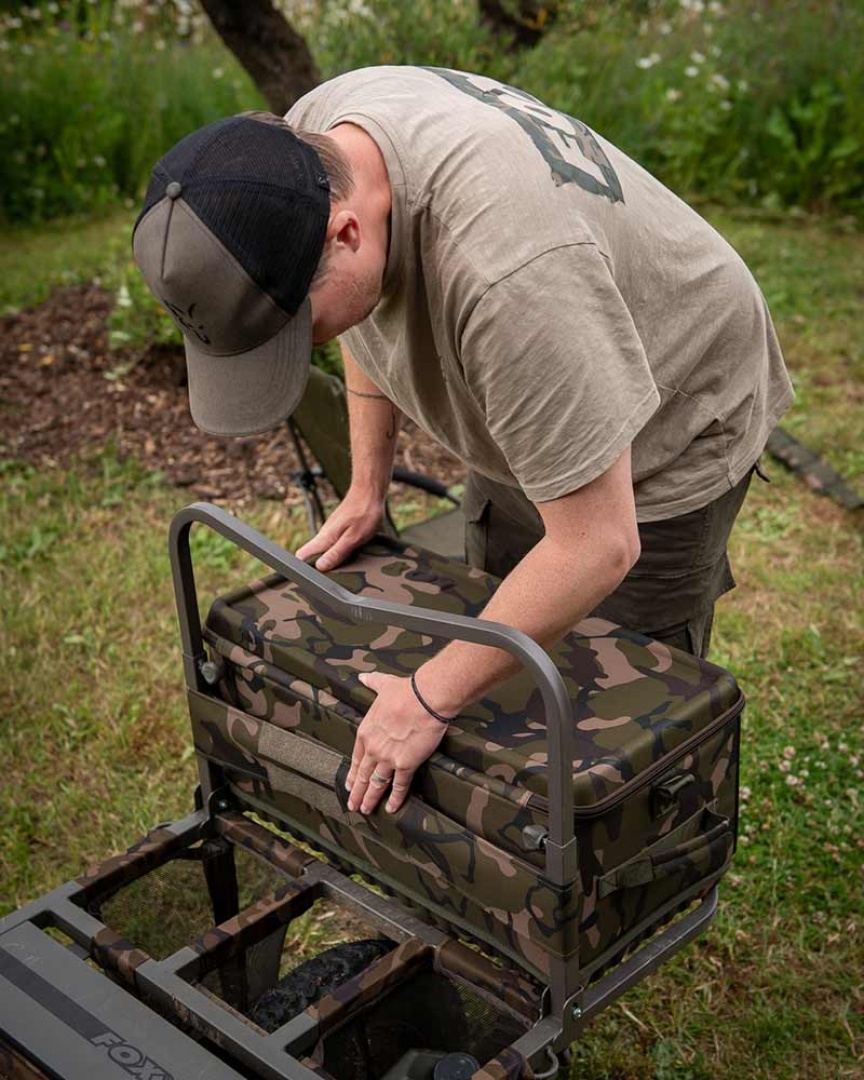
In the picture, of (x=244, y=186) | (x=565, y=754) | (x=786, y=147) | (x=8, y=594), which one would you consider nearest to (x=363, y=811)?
(x=565, y=754)

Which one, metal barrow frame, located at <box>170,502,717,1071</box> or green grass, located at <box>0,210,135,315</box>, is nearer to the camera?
metal barrow frame, located at <box>170,502,717,1071</box>

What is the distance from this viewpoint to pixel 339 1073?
6.15 feet

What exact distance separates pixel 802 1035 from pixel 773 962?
20cm

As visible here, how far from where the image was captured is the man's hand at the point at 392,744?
1689 mm

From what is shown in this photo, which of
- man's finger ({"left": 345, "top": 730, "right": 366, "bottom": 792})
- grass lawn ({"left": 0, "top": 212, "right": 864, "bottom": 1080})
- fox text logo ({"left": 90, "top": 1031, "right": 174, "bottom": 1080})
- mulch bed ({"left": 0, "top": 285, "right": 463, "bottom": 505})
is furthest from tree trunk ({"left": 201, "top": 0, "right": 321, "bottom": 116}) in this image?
fox text logo ({"left": 90, "top": 1031, "right": 174, "bottom": 1080})

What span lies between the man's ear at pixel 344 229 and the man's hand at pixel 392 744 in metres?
0.59

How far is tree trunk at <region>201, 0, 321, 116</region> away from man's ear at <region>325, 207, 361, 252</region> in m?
3.63

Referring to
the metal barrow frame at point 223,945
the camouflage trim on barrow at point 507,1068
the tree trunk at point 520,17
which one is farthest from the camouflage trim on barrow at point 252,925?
the tree trunk at point 520,17

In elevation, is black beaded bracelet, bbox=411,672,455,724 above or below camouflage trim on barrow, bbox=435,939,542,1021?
above

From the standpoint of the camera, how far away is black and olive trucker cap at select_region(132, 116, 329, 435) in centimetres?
153

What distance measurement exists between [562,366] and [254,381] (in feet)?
1.39

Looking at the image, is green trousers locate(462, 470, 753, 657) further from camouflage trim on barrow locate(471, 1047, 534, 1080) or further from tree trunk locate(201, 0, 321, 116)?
tree trunk locate(201, 0, 321, 116)

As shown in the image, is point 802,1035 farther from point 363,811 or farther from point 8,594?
point 8,594

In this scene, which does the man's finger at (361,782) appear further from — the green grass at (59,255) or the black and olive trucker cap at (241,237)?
the green grass at (59,255)
